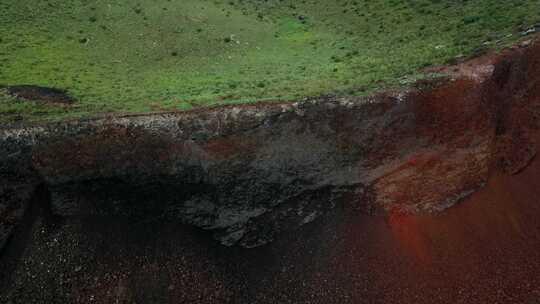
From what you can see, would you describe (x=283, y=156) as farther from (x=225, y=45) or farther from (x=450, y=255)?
(x=225, y=45)

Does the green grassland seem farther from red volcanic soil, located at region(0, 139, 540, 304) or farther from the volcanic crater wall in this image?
red volcanic soil, located at region(0, 139, 540, 304)

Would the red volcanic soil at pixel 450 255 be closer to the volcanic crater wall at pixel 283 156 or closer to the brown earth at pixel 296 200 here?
the brown earth at pixel 296 200

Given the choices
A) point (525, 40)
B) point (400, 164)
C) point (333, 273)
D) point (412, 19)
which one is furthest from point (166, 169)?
point (412, 19)

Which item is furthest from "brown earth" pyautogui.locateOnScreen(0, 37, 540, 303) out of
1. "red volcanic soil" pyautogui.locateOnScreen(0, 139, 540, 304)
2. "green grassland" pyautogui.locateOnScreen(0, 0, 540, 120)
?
"green grassland" pyautogui.locateOnScreen(0, 0, 540, 120)

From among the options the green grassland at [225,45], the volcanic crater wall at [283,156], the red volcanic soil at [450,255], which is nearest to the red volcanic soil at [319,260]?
the red volcanic soil at [450,255]

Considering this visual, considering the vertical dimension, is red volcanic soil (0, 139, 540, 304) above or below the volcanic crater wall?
below

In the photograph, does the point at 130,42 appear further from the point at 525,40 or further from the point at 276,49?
the point at 525,40

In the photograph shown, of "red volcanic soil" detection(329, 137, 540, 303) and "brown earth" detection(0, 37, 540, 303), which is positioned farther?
"red volcanic soil" detection(329, 137, 540, 303)

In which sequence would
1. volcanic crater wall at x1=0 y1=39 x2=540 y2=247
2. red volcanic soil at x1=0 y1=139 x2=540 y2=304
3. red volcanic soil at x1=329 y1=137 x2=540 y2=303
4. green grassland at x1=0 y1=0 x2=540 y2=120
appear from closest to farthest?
1. red volcanic soil at x1=0 y1=139 x2=540 y2=304
2. volcanic crater wall at x1=0 y1=39 x2=540 y2=247
3. red volcanic soil at x1=329 y1=137 x2=540 y2=303
4. green grassland at x1=0 y1=0 x2=540 y2=120
